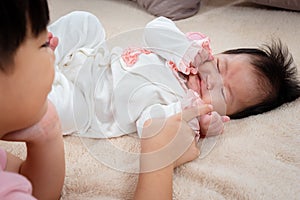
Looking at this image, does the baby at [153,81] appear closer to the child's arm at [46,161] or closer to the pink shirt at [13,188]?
the child's arm at [46,161]

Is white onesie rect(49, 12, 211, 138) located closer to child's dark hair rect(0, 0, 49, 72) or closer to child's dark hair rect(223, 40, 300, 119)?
child's dark hair rect(223, 40, 300, 119)

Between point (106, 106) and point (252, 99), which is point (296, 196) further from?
point (106, 106)

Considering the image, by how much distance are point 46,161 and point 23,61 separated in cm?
32

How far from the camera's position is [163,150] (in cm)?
95

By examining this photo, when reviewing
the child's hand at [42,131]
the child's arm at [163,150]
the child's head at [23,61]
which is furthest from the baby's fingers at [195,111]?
the child's head at [23,61]

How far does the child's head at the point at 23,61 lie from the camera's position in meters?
0.56

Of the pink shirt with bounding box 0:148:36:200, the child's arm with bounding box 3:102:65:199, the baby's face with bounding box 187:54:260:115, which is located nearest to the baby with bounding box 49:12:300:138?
the baby's face with bounding box 187:54:260:115

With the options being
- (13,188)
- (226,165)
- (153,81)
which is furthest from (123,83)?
(13,188)

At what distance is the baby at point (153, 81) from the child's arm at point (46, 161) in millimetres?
180

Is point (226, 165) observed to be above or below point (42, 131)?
below

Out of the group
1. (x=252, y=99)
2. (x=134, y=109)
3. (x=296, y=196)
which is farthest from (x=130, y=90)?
(x=296, y=196)

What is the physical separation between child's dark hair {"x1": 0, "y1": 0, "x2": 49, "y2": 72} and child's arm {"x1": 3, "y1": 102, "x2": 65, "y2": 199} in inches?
10.9

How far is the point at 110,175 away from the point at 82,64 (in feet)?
0.95

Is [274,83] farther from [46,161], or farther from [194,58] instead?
[46,161]
